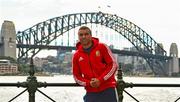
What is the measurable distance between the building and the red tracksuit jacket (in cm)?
10130

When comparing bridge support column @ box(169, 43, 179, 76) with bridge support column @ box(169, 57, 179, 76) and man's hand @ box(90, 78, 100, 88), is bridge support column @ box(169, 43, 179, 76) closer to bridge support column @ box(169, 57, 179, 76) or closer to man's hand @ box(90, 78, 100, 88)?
bridge support column @ box(169, 57, 179, 76)

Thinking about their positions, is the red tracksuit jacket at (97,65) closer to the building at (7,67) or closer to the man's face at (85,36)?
the man's face at (85,36)

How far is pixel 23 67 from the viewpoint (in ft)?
333

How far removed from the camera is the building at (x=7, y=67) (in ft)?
350

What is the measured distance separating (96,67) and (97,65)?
0.02 meters

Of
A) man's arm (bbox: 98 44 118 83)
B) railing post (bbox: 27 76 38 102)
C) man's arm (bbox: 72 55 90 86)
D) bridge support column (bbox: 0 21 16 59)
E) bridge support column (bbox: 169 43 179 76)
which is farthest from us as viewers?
bridge support column (bbox: 169 43 179 76)

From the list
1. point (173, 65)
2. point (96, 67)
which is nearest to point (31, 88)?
point (96, 67)

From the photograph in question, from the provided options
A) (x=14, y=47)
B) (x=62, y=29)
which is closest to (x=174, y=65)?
(x=62, y=29)

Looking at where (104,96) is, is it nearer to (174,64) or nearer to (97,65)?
(97,65)

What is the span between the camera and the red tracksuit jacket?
5.02 m

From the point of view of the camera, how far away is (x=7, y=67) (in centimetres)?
11106

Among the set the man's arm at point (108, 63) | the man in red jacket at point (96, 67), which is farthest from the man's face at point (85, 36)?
the man's arm at point (108, 63)

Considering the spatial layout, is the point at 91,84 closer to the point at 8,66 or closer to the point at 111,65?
the point at 111,65

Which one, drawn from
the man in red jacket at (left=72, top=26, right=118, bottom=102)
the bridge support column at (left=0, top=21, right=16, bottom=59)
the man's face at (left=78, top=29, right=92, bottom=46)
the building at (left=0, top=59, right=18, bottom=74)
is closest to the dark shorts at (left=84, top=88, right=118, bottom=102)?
the man in red jacket at (left=72, top=26, right=118, bottom=102)
